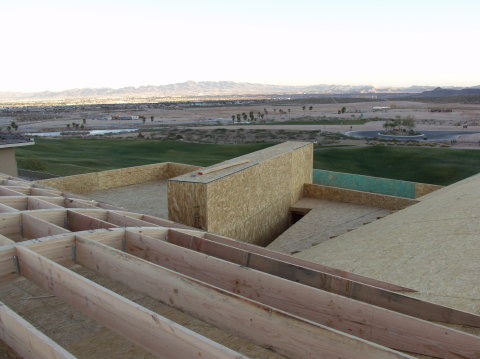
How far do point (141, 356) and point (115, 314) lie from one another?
89cm

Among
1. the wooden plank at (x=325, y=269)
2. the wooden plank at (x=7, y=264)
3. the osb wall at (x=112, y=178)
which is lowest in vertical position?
the osb wall at (x=112, y=178)

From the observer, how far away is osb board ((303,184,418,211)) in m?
17.8

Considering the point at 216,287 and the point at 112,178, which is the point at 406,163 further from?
the point at 216,287

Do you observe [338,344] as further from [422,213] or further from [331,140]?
[331,140]

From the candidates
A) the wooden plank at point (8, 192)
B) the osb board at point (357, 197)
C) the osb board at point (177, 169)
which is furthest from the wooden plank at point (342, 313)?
the osb board at point (177, 169)

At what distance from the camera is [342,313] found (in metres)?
4.88

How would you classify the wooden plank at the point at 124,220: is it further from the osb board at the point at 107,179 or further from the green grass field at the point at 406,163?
the green grass field at the point at 406,163

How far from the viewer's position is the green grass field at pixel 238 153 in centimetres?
3775

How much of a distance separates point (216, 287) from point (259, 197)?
11.2 meters

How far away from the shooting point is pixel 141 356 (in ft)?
15.9

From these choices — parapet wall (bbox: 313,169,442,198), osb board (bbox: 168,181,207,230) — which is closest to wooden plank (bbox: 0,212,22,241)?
osb board (bbox: 168,181,207,230)

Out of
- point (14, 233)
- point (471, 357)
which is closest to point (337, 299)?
point (471, 357)

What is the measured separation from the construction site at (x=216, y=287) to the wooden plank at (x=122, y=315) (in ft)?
0.04

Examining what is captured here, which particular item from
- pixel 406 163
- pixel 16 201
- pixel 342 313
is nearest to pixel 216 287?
pixel 342 313
